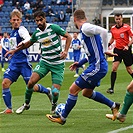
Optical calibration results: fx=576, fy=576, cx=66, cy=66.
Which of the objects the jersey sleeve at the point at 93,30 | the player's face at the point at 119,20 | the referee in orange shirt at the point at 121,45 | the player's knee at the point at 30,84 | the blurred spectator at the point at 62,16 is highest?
the jersey sleeve at the point at 93,30

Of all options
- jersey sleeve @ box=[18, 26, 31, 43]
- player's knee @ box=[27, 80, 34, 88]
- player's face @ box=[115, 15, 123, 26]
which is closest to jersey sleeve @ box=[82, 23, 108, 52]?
player's knee @ box=[27, 80, 34, 88]

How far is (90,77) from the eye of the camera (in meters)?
9.79

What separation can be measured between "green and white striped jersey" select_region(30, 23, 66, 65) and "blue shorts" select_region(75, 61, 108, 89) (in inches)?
60.3

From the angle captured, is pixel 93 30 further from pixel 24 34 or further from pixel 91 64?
pixel 24 34

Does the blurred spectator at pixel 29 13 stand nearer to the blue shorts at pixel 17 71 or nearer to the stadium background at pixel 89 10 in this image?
the stadium background at pixel 89 10

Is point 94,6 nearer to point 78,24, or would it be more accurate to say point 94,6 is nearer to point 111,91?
point 111,91

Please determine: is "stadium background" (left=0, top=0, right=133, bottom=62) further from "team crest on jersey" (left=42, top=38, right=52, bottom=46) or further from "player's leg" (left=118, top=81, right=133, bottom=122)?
"player's leg" (left=118, top=81, right=133, bottom=122)

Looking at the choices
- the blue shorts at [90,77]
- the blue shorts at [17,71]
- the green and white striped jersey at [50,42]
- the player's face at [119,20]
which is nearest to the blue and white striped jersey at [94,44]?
the blue shorts at [90,77]

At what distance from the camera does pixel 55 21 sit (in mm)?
41375

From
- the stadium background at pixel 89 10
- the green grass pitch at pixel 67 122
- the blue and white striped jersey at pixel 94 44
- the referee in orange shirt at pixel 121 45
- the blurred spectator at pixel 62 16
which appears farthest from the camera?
the blurred spectator at pixel 62 16

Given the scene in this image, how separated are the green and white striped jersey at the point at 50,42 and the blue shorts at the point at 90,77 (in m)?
1.53

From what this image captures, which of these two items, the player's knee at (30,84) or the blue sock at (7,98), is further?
the blue sock at (7,98)

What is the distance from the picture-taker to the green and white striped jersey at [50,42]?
36.8 ft

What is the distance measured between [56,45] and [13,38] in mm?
1109
